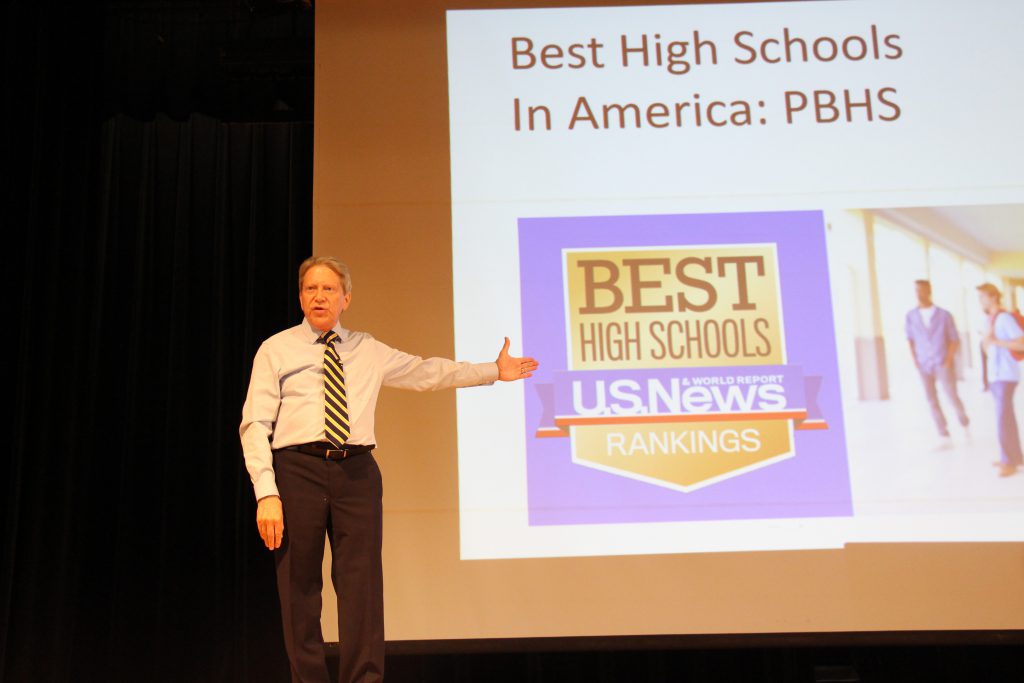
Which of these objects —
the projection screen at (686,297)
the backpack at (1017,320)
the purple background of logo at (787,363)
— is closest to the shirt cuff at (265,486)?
the projection screen at (686,297)

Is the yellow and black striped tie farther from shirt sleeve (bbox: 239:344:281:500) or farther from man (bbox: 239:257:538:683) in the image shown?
→ shirt sleeve (bbox: 239:344:281:500)

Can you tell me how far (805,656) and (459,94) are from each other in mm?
2695

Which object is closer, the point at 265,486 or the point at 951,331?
the point at 265,486

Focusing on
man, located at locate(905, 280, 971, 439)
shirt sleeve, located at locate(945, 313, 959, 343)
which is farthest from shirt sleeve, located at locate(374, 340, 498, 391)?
shirt sleeve, located at locate(945, 313, 959, 343)

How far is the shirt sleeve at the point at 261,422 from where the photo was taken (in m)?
2.12

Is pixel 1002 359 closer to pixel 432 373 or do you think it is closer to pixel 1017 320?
pixel 1017 320

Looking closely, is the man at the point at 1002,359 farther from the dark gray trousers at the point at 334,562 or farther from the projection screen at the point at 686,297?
the dark gray trousers at the point at 334,562

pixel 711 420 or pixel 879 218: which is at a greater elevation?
pixel 879 218

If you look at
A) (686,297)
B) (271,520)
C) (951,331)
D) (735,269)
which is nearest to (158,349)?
(271,520)

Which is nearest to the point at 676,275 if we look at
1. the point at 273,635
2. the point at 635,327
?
the point at 635,327

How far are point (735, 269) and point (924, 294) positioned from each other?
2.30 feet

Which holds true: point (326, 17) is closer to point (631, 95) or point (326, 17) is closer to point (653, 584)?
point (631, 95)

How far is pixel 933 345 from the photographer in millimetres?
2988

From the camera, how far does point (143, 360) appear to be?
143 inches
